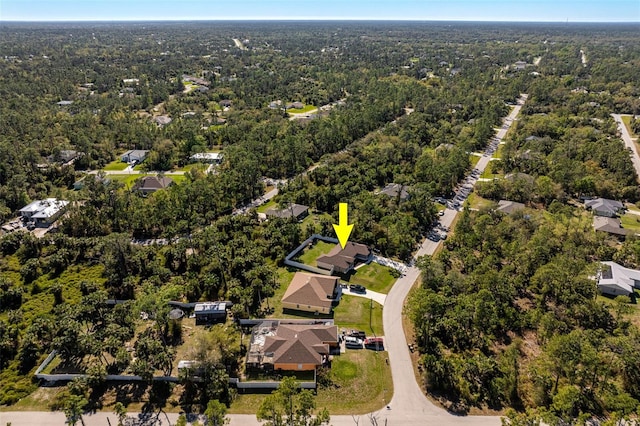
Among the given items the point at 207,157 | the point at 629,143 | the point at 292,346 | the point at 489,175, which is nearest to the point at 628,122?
the point at 629,143

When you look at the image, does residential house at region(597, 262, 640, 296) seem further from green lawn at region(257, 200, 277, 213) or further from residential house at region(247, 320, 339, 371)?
green lawn at region(257, 200, 277, 213)

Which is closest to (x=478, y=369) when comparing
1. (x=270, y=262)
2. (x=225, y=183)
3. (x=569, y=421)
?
(x=569, y=421)

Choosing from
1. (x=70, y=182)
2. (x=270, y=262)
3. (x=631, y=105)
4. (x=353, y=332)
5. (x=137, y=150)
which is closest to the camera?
(x=353, y=332)

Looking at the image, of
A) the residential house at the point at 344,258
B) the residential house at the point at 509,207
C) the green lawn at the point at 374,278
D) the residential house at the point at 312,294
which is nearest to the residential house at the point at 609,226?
the residential house at the point at 509,207

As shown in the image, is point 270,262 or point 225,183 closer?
point 270,262

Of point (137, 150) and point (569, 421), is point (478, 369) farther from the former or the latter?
point (137, 150)

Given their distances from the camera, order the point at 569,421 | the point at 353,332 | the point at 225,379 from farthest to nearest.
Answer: the point at 353,332 < the point at 225,379 < the point at 569,421

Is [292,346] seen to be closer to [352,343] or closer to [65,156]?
[352,343]

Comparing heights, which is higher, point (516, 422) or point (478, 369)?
point (516, 422)
